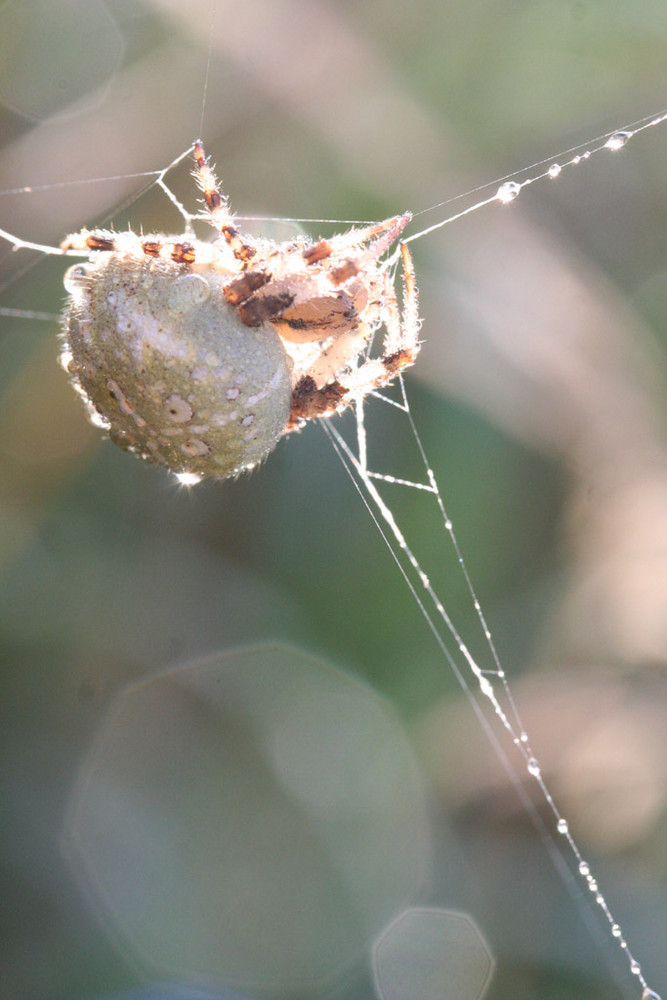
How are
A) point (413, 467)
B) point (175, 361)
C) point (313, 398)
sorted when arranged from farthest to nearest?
point (413, 467) → point (313, 398) → point (175, 361)

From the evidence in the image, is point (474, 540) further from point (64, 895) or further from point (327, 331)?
point (64, 895)

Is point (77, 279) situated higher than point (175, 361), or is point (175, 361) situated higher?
point (77, 279)

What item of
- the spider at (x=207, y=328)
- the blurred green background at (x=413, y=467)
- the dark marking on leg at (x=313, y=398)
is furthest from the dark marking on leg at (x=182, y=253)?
the blurred green background at (x=413, y=467)

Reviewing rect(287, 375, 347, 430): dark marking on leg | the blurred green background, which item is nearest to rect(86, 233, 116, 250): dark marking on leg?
rect(287, 375, 347, 430): dark marking on leg

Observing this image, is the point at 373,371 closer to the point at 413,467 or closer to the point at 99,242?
the point at 99,242

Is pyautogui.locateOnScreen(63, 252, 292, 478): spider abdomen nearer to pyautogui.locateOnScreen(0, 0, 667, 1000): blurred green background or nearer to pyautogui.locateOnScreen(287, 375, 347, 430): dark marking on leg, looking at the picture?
pyautogui.locateOnScreen(287, 375, 347, 430): dark marking on leg

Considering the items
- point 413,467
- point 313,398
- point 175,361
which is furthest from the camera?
point 413,467

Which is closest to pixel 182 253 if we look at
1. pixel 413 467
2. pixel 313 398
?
pixel 313 398
